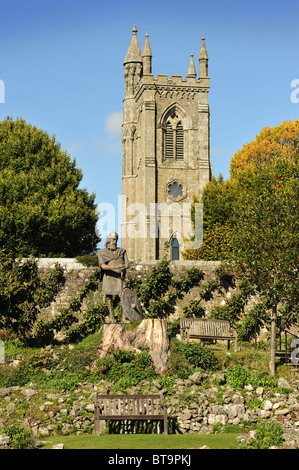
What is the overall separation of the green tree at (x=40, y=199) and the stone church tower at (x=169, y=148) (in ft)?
82.5

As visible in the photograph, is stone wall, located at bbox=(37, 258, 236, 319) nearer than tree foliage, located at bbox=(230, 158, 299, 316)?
No

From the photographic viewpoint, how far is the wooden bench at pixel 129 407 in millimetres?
19125

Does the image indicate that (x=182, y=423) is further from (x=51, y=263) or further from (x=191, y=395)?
(x=51, y=263)

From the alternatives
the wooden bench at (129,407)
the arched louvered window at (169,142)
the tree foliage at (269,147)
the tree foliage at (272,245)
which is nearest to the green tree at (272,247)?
the tree foliage at (272,245)

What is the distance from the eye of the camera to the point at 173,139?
70250mm

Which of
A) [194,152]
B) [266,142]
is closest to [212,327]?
[266,142]

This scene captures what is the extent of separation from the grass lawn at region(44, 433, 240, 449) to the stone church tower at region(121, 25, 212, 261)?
48.9 m

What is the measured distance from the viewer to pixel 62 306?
103 ft

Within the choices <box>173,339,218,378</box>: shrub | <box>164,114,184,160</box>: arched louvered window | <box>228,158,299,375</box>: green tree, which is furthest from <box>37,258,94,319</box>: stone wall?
<box>164,114,184,160</box>: arched louvered window

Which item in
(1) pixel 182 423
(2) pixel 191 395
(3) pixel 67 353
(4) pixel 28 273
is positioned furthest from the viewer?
(4) pixel 28 273

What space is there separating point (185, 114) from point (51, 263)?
41195 millimetres

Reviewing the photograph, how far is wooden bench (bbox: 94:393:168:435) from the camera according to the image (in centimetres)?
1912

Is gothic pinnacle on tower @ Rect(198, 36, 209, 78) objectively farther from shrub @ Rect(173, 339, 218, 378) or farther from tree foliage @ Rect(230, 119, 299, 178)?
shrub @ Rect(173, 339, 218, 378)

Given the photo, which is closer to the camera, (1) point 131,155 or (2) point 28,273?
(2) point 28,273
